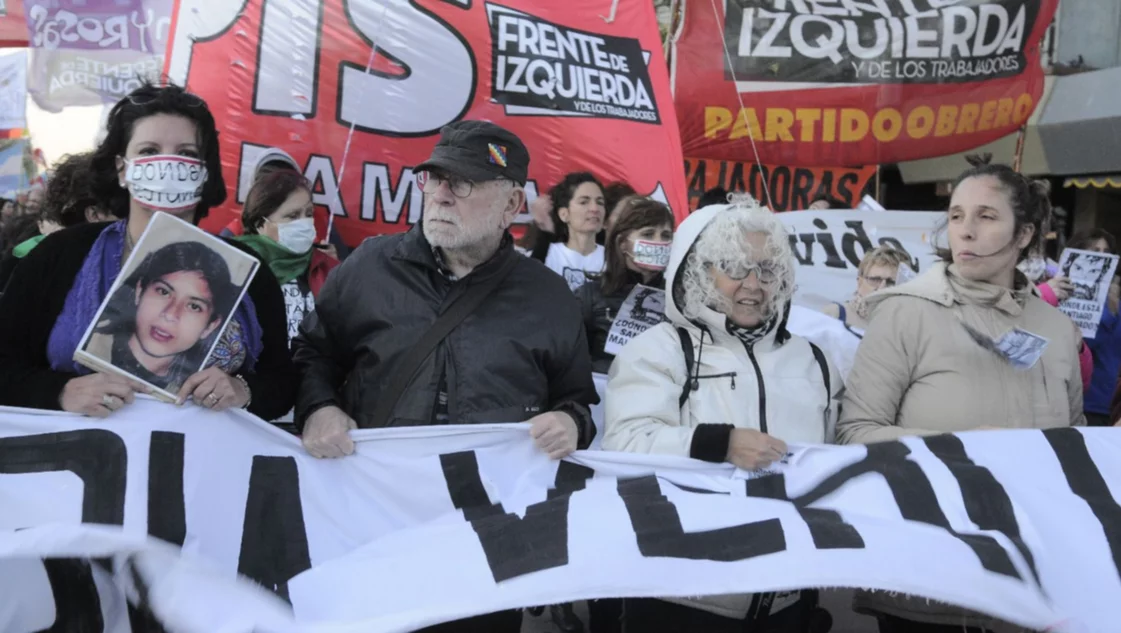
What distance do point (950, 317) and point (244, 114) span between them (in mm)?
3541

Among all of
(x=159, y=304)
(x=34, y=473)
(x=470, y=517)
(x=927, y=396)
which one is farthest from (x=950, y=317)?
(x=34, y=473)

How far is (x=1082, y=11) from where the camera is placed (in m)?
12.2

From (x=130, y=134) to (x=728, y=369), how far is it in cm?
163

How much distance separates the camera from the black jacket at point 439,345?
8.49 ft

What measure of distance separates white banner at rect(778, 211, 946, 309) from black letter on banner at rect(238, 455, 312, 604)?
4.31m

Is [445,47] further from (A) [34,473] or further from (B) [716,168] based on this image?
(B) [716,168]

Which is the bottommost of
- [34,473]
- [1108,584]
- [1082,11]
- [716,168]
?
[1108,584]

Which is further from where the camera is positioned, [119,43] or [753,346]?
[119,43]

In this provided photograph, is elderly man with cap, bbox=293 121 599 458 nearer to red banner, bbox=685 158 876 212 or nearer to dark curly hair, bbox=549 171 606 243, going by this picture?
dark curly hair, bbox=549 171 606 243

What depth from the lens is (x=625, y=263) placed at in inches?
164

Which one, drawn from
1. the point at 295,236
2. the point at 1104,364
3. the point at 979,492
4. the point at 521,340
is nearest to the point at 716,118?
the point at 1104,364

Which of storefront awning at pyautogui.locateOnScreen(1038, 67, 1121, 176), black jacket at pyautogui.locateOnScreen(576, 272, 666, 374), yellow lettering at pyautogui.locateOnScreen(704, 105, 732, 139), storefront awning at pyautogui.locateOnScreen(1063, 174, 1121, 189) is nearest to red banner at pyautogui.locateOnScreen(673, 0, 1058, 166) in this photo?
yellow lettering at pyautogui.locateOnScreen(704, 105, 732, 139)

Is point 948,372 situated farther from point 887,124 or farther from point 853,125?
point 887,124

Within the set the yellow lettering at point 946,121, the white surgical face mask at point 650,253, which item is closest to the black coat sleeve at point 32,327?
the white surgical face mask at point 650,253
